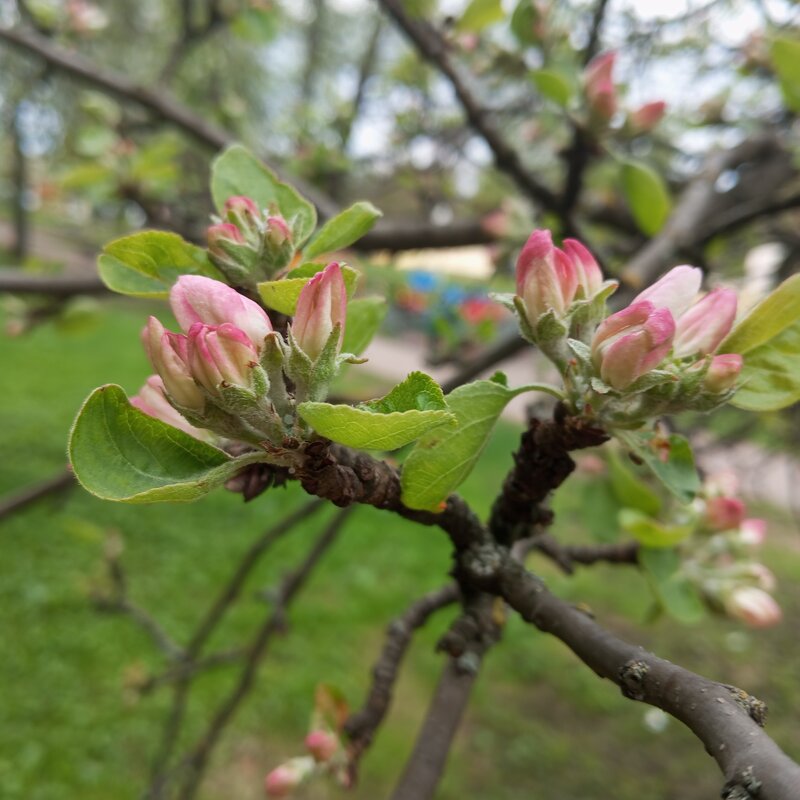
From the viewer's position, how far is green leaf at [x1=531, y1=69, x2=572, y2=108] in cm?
128

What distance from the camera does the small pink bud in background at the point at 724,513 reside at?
1.13 meters

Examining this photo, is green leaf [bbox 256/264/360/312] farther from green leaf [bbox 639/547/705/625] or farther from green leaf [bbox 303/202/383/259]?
green leaf [bbox 639/547/705/625]

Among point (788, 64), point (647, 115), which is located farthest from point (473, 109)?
point (788, 64)

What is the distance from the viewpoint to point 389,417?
46 centimetres

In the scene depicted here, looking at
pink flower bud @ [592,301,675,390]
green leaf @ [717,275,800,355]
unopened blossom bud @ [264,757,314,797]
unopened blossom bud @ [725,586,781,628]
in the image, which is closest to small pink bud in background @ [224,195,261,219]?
pink flower bud @ [592,301,675,390]

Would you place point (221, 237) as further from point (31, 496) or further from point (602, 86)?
point (31, 496)

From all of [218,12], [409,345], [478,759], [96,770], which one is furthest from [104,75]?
[409,345]

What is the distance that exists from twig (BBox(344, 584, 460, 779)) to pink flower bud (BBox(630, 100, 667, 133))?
1.14 metres

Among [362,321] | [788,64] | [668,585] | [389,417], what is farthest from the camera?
[788,64]

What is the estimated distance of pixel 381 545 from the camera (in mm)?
5965

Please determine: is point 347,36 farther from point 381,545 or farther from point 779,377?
point 779,377

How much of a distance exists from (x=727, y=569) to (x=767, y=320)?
2.43 feet

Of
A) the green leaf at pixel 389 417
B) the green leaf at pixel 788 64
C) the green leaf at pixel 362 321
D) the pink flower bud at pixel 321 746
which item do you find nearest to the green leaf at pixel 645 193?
the green leaf at pixel 788 64

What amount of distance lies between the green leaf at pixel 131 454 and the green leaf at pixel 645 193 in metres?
1.07
